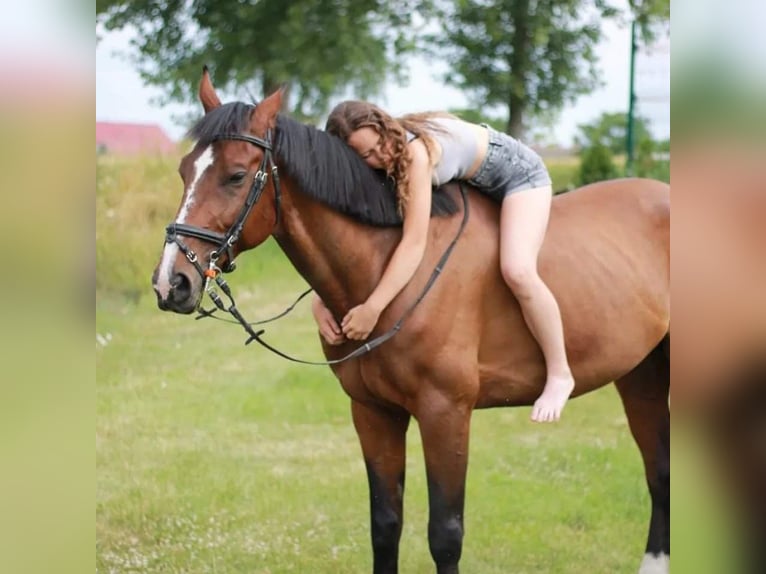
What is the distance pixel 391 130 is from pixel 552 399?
107cm

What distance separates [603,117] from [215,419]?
7503 mm

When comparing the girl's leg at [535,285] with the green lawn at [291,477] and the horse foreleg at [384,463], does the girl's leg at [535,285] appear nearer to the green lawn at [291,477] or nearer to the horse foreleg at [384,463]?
the horse foreleg at [384,463]

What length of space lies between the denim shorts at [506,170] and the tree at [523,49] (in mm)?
8650

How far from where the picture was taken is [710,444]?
106 centimetres

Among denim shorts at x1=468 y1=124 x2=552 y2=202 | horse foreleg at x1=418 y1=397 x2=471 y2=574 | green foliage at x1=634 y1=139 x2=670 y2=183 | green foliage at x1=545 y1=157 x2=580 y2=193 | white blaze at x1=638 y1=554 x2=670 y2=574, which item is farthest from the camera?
green foliage at x1=545 y1=157 x2=580 y2=193

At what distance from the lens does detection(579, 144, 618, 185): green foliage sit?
36.4ft

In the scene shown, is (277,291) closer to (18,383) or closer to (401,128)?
(401,128)

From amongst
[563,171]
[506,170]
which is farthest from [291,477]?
[563,171]

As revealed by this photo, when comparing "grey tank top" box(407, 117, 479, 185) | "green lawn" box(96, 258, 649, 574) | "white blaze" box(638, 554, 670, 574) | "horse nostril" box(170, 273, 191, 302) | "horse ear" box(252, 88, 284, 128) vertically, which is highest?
"horse ear" box(252, 88, 284, 128)

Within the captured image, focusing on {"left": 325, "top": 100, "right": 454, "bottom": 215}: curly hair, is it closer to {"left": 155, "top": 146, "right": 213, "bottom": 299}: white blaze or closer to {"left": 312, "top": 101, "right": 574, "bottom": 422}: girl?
{"left": 312, "top": 101, "right": 574, "bottom": 422}: girl

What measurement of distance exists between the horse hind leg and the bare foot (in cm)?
93

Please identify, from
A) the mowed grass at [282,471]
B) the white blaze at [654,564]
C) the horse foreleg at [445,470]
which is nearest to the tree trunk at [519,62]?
the mowed grass at [282,471]

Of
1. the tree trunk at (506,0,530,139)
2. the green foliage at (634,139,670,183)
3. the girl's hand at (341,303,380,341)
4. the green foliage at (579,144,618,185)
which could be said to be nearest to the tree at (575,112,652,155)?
the green foliage at (579,144,618,185)

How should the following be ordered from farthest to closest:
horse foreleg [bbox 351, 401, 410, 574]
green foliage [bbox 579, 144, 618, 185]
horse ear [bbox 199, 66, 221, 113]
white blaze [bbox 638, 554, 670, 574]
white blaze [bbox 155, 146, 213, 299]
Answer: green foliage [bbox 579, 144, 618, 185] → white blaze [bbox 638, 554, 670, 574] → horse foreleg [bbox 351, 401, 410, 574] → horse ear [bbox 199, 66, 221, 113] → white blaze [bbox 155, 146, 213, 299]
